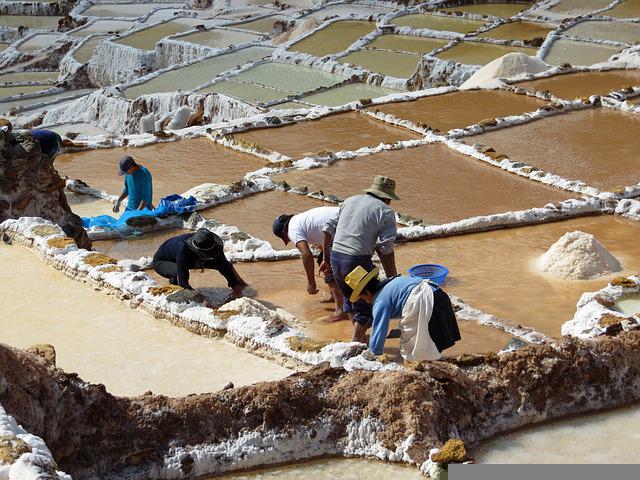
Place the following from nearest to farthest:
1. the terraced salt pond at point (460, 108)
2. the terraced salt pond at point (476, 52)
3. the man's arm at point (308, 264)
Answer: the man's arm at point (308, 264)
the terraced salt pond at point (460, 108)
the terraced salt pond at point (476, 52)

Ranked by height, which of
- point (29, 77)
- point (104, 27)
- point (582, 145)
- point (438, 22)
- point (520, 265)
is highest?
point (520, 265)

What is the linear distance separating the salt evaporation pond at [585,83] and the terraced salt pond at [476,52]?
127 inches

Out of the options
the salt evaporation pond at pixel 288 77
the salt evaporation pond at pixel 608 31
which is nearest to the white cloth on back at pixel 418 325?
the salt evaporation pond at pixel 288 77

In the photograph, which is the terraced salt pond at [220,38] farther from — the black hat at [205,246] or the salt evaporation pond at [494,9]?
the black hat at [205,246]

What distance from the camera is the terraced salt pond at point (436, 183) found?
13141mm

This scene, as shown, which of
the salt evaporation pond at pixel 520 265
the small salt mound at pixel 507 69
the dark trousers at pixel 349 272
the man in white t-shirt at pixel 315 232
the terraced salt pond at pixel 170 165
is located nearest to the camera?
the dark trousers at pixel 349 272

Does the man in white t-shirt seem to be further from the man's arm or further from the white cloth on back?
the white cloth on back

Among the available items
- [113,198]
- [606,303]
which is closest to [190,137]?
[113,198]

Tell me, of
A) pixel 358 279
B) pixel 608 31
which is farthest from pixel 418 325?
pixel 608 31

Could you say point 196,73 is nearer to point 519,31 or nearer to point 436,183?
point 519,31

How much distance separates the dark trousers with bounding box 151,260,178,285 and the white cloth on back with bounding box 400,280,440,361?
9.73 feet

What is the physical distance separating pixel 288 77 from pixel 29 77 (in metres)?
11.0

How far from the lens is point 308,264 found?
31.7 ft

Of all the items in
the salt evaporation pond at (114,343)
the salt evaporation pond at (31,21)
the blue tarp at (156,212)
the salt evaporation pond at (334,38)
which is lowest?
the salt evaporation pond at (31,21)
